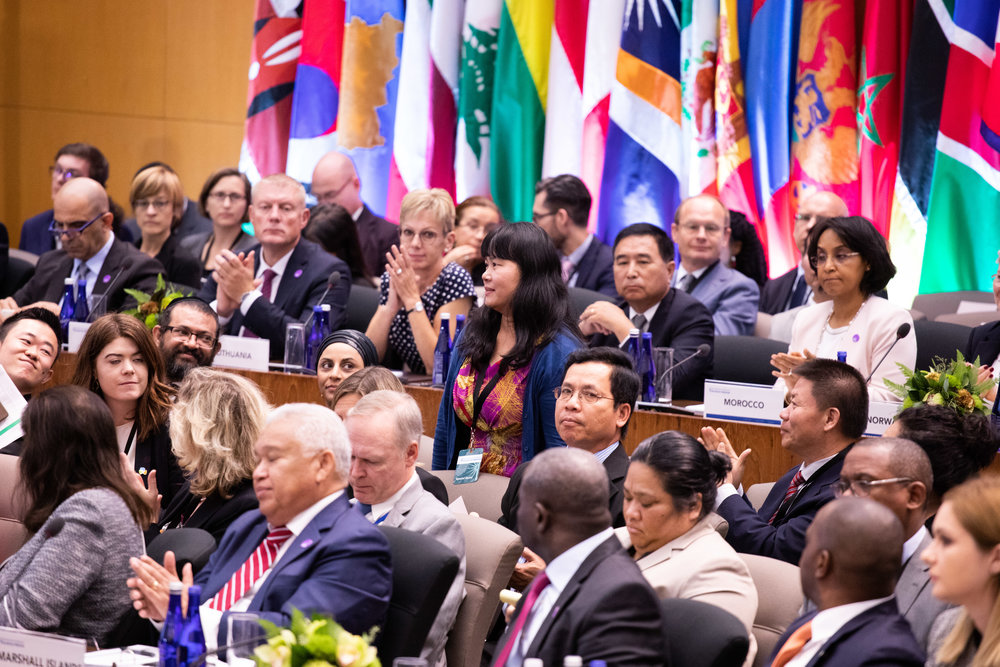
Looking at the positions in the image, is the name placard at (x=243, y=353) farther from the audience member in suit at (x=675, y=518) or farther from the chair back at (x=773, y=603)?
the chair back at (x=773, y=603)

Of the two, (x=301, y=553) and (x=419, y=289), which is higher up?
(x=419, y=289)

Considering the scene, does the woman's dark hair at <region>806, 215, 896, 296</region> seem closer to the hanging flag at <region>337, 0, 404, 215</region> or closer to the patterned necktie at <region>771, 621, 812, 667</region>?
the patterned necktie at <region>771, 621, 812, 667</region>

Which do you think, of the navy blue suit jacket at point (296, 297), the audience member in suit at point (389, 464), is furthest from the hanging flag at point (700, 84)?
the audience member in suit at point (389, 464)

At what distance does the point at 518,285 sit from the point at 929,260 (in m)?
2.81

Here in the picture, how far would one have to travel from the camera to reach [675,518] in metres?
2.78

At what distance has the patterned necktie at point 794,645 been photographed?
7.75 feet

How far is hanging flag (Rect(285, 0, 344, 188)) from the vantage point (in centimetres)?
784

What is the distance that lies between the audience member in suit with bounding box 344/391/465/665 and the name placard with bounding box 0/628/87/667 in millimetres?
911

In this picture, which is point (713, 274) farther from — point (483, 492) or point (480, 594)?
point (480, 594)

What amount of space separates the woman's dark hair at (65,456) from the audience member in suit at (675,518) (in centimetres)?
116

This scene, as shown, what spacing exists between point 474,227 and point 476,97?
170 centimetres

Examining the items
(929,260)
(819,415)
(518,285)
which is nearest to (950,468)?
(819,415)

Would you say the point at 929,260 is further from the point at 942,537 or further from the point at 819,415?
the point at 942,537

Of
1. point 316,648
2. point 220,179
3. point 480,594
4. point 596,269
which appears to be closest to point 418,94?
point 220,179
